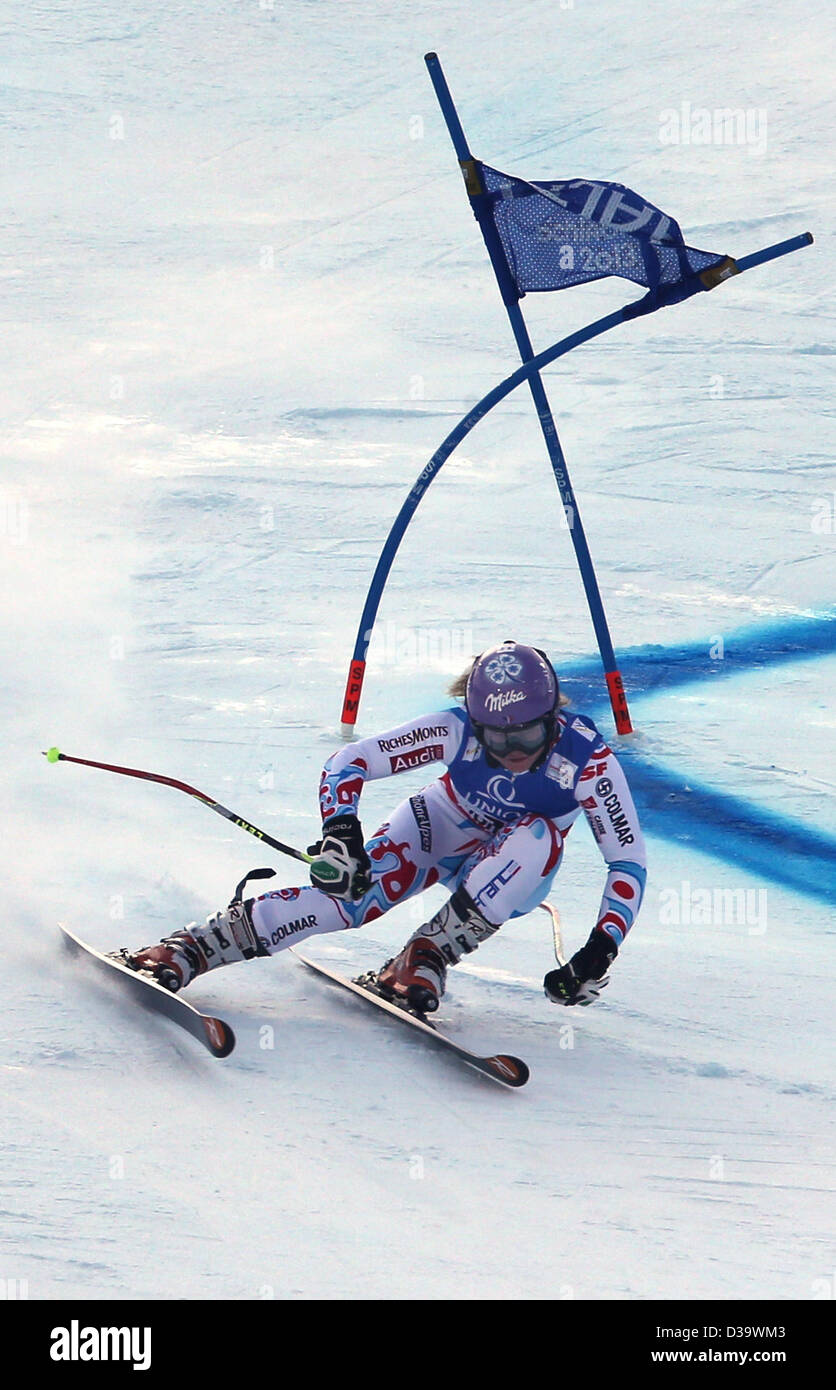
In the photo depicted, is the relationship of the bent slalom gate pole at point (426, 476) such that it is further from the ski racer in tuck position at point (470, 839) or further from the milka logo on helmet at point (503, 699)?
the milka logo on helmet at point (503, 699)

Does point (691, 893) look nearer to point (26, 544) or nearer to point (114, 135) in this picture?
point (26, 544)

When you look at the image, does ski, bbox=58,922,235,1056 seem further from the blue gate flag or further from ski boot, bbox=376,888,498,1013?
the blue gate flag

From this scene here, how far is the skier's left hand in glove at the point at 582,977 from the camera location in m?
4.82

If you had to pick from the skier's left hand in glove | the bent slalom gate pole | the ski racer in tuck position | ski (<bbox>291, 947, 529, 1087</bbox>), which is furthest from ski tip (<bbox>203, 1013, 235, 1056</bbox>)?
the bent slalom gate pole

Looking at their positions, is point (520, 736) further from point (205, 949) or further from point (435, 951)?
point (205, 949)

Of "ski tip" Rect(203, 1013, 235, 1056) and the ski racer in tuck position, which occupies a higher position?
the ski racer in tuck position

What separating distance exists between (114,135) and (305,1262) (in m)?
13.3

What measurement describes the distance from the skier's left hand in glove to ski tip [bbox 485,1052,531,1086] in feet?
0.70

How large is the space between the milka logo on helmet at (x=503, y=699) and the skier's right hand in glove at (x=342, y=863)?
0.54 meters

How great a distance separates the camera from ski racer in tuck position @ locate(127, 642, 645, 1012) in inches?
198

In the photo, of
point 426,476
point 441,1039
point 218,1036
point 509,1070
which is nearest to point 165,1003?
point 218,1036

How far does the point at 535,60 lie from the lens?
15.9 m

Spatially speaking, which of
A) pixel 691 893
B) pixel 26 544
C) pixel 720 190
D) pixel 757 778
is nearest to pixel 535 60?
pixel 720 190

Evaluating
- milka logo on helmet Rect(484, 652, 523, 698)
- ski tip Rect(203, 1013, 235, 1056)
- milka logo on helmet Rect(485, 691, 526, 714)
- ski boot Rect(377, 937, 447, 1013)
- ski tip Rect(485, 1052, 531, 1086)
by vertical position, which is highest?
milka logo on helmet Rect(484, 652, 523, 698)
